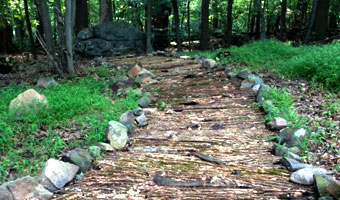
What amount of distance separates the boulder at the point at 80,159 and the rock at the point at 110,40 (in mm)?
8239

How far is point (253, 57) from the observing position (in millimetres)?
8758

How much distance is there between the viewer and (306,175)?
9.40ft

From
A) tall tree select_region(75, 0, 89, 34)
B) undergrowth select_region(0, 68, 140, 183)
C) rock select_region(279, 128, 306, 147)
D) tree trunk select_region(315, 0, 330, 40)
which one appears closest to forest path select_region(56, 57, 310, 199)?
rock select_region(279, 128, 306, 147)

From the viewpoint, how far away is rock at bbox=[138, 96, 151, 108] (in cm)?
546

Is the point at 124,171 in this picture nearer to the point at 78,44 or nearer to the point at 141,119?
the point at 141,119

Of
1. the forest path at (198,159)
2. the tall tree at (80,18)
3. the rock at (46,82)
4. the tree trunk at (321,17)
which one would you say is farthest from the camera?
the tall tree at (80,18)

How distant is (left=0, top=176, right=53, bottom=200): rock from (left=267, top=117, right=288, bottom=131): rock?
2892 millimetres

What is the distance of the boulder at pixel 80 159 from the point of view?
325 cm

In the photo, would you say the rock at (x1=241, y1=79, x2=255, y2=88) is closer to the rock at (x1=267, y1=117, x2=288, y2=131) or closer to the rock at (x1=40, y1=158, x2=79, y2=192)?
the rock at (x1=267, y1=117, x2=288, y2=131)

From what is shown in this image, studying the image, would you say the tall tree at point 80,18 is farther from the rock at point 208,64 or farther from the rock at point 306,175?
the rock at point 306,175

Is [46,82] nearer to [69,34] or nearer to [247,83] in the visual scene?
[69,34]

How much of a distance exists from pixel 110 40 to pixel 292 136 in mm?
9105

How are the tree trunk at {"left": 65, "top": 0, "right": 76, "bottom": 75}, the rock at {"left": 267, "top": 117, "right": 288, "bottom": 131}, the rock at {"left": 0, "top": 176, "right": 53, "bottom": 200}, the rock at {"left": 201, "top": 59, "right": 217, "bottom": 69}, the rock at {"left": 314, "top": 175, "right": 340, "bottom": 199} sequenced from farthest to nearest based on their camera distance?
the rock at {"left": 201, "top": 59, "right": 217, "bottom": 69} < the tree trunk at {"left": 65, "top": 0, "right": 76, "bottom": 75} < the rock at {"left": 267, "top": 117, "right": 288, "bottom": 131} < the rock at {"left": 0, "top": 176, "right": 53, "bottom": 200} < the rock at {"left": 314, "top": 175, "right": 340, "bottom": 199}

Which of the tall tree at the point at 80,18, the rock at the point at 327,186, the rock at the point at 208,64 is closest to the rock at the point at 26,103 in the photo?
the rock at the point at 327,186
